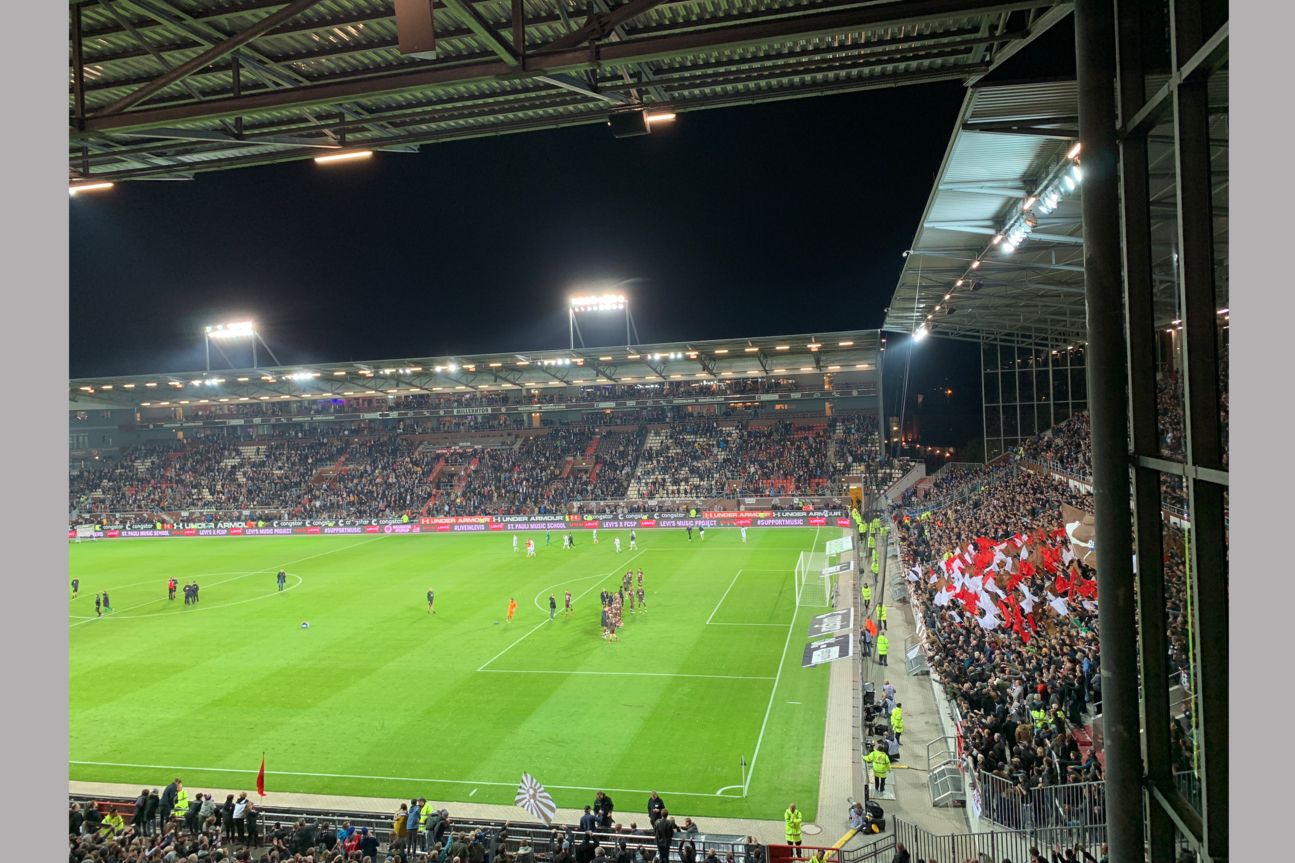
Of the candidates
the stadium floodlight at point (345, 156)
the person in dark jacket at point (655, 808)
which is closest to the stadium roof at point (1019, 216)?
the stadium floodlight at point (345, 156)

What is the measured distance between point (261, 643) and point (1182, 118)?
32.1m

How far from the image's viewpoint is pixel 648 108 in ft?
29.7

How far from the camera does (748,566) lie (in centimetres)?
4088

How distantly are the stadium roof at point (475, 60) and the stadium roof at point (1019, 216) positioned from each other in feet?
5.76

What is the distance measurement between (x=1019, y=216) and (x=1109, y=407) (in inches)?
699

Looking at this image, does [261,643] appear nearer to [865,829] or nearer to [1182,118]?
[865,829]

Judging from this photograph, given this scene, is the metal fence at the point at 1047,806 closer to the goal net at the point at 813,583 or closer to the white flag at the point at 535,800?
the white flag at the point at 535,800

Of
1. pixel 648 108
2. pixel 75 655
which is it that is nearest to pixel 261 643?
pixel 75 655

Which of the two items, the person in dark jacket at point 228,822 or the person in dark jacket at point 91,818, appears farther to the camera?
the person in dark jacket at point 228,822

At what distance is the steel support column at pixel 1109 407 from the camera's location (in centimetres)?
588

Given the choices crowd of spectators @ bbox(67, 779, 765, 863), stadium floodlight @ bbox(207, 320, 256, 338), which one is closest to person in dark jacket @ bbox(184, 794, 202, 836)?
crowd of spectators @ bbox(67, 779, 765, 863)

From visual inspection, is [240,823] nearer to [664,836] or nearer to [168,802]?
[168,802]

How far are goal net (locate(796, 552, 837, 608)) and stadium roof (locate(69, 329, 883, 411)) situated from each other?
19361 mm

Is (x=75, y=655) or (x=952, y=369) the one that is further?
(x=952, y=369)
